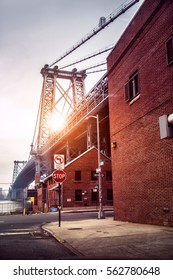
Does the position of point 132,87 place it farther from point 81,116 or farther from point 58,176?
point 81,116

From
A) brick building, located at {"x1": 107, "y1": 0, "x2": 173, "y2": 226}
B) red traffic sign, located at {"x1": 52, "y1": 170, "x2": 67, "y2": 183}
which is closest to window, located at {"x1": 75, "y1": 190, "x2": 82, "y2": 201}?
brick building, located at {"x1": 107, "y1": 0, "x2": 173, "y2": 226}

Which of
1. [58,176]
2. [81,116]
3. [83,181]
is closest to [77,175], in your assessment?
[83,181]

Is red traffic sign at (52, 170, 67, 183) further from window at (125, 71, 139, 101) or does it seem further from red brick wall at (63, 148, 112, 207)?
red brick wall at (63, 148, 112, 207)

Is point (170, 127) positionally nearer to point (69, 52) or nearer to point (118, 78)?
point (118, 78)

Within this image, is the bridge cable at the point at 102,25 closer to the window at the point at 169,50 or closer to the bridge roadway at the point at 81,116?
the bridge roadway at the point at 81,116

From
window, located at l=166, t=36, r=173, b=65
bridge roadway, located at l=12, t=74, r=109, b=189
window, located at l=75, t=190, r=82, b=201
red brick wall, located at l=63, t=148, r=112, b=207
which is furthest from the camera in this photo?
window, located at l=75, t=190, r=82, b=201

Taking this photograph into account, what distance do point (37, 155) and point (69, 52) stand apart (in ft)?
123

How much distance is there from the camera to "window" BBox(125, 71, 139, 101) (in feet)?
45.4

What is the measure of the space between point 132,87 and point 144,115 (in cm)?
250

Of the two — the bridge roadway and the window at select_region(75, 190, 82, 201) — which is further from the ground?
the bridge roadway

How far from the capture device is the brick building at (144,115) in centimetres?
1092

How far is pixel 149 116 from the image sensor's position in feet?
39.8

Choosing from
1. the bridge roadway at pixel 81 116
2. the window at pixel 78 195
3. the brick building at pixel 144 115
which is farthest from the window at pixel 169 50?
the window at pixel 78 195
